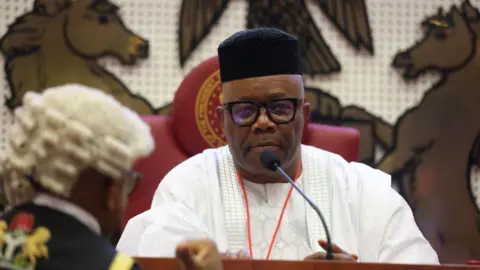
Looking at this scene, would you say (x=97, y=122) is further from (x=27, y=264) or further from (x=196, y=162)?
(x=196, y=162)

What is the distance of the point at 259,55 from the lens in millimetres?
2543

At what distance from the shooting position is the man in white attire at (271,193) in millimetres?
2453

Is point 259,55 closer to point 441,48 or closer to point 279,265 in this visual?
point 279,265

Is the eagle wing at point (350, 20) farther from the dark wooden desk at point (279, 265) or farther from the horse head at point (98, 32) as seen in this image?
the dark wooden desk at point (279, 265)

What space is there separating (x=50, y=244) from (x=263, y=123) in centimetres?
126

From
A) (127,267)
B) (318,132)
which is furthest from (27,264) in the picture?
(318,132)

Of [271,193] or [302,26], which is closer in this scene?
[271,193]

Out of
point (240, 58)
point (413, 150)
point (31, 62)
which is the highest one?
point (240, 58)

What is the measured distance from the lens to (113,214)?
1.42 m

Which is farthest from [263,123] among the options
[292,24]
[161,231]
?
[292,24]

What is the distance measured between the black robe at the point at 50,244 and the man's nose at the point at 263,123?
119cm

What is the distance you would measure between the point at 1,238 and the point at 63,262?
5.0 inches

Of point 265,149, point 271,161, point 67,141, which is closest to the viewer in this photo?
point 67,141

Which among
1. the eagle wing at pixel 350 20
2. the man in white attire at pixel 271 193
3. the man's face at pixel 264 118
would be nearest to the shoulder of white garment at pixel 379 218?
the man in white attire at pixel 271 193
